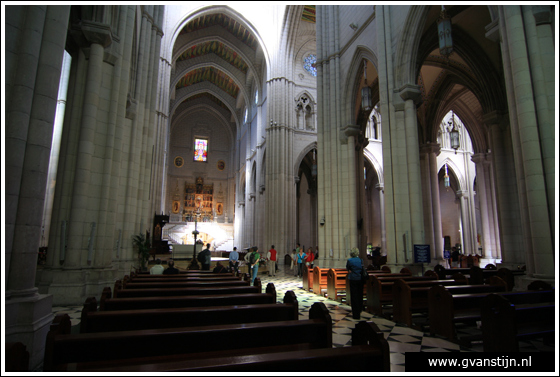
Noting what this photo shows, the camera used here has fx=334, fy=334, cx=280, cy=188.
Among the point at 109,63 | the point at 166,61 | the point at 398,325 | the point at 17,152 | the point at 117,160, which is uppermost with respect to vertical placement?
the point at 166,61

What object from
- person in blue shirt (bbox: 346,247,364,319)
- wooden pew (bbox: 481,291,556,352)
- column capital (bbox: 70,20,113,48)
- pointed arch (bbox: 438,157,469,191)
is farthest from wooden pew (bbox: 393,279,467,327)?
pointed arch (bbox: 438,157,469,191)

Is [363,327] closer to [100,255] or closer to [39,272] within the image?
[100,255]

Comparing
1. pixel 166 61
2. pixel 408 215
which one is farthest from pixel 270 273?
pixel 166 61

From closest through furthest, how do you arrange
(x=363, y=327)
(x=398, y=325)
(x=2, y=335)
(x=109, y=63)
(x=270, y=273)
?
1. (x=2, y=335)
2. (x=363, y=327)
3. (x=398, y=325)
4. (x=109, y=63)
5. (x=270, y=273)

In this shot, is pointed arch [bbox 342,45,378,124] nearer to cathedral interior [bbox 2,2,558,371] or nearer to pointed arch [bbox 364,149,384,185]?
cathedral interior [bbox 2,2,558,371]

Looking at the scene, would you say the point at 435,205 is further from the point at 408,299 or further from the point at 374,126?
the point at 408,299

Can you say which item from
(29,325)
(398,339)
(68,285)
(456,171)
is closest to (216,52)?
(456,171)

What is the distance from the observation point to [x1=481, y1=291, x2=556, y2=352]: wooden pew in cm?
365

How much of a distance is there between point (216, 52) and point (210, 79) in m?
4.69

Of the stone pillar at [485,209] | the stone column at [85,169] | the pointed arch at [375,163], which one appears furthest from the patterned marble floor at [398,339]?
the pointed arch at [375,163]

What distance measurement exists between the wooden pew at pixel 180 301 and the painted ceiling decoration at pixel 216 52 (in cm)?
2740

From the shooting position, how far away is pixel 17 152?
3.39 metres

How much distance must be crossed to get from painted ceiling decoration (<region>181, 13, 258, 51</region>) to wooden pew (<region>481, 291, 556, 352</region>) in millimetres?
25729

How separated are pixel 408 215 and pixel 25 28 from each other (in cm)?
937
